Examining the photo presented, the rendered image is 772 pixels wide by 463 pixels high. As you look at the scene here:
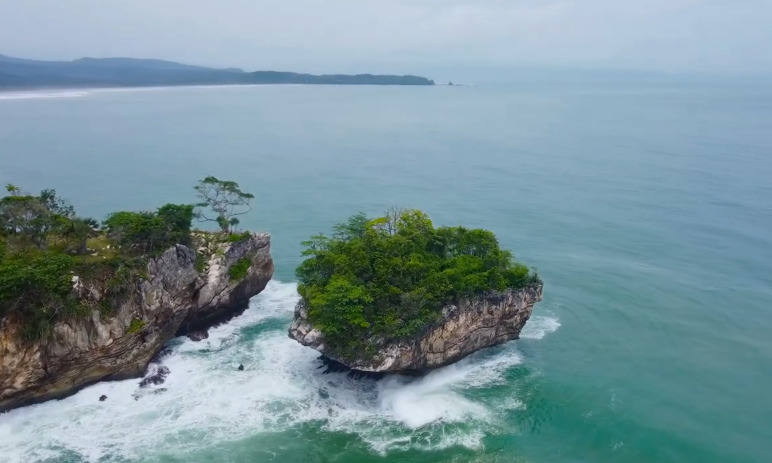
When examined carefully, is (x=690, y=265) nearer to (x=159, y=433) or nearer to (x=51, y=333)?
(x=159, y=433)

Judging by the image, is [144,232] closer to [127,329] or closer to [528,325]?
[127,329]

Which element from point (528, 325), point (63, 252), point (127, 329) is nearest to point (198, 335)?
point (127, 329)

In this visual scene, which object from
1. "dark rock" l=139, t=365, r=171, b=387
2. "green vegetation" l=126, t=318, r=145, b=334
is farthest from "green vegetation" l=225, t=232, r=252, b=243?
"dark rock" l=139, t=365, r=171, b=387

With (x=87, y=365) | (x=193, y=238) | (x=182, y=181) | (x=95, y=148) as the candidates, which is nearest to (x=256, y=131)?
(x=95, y=148)

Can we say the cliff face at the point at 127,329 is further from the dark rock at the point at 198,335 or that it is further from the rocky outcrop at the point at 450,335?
the rocky outcrop at the point at 450,335

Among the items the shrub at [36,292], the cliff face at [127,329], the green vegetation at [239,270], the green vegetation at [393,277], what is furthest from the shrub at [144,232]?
the green vegetation at [393,277]

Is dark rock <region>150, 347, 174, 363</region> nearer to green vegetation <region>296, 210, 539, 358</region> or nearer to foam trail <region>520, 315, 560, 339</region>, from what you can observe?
green vegetation <region>296, 210, 539, 358</region>

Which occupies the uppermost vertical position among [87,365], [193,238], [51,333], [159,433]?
[193,238]
